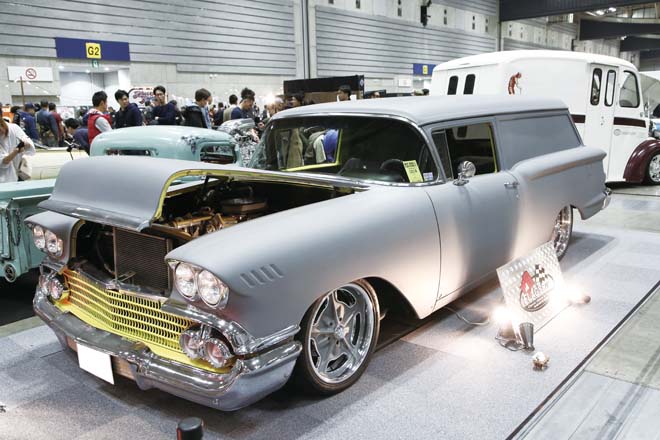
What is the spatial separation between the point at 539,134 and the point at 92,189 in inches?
133

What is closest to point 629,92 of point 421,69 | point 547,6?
point 421,69

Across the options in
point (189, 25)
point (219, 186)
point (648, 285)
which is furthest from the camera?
point (189, 25)

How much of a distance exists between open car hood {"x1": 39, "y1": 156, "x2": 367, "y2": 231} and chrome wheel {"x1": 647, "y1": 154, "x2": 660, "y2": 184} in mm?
8240

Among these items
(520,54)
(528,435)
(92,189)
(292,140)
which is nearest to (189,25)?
(520,54)

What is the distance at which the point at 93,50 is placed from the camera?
1316cm

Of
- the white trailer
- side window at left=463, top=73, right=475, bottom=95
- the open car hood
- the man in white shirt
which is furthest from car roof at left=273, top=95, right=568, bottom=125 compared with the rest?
Answer: side window at left=463, top=73, right=475, bottom=95

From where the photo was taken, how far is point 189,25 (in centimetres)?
1520

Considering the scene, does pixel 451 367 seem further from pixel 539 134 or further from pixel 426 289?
pixel 539 134

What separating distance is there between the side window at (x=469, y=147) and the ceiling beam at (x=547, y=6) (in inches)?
796

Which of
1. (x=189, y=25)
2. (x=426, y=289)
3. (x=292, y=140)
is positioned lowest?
(x=426, y=289)

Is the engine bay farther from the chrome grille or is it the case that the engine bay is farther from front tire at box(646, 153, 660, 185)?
front tire at box(646, 153, 660, 185)

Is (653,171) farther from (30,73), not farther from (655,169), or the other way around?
(30,73)

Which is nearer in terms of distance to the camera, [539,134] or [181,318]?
[181,318]

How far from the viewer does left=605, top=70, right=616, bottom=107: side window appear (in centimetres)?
841
